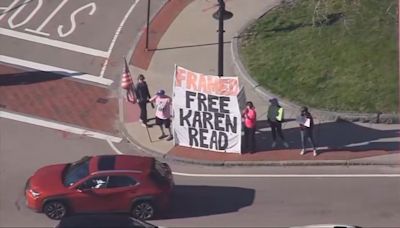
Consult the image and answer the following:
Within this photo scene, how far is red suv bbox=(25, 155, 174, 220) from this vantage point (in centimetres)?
2750

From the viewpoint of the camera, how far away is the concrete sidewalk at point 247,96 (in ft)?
101

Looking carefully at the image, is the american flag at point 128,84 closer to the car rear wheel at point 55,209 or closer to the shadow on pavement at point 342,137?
the shadow on pavement at point 342,137

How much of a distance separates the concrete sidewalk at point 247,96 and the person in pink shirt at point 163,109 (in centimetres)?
45

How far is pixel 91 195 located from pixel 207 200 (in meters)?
2.95

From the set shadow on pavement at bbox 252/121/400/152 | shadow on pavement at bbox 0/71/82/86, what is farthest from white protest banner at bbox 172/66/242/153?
shadow on pavement at bbox 0/71/82/86

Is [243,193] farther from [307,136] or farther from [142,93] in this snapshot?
[142,93]

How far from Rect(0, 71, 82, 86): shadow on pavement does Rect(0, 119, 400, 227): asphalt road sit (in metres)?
3.20

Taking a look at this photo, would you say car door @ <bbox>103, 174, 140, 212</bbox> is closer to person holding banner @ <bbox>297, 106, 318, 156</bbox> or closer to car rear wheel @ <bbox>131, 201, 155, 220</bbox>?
car rear wheel @ <bbox>131, 201, 155, 220</bbox>

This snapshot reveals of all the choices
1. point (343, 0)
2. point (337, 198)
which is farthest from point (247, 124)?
point (343, 0)

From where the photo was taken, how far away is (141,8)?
3928 cm

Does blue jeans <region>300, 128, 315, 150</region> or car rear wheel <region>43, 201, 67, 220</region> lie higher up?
blue jeans <region>300, 128, 315, 150</region>

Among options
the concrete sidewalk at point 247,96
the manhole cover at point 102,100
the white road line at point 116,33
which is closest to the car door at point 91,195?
the concrete sidewalk at point 247,96

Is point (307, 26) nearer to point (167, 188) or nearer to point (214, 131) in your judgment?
point (214, 131)

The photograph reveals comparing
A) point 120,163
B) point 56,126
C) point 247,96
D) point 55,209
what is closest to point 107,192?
point 120,163
